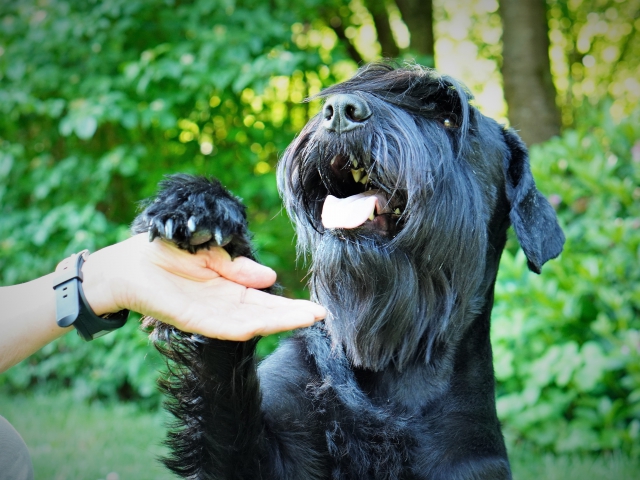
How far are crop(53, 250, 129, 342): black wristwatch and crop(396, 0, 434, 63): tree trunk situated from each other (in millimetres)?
8378

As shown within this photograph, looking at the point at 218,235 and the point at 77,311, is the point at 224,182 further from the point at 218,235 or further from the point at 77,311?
the point at 218,235

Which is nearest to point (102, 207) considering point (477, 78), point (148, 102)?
point (148, 102)

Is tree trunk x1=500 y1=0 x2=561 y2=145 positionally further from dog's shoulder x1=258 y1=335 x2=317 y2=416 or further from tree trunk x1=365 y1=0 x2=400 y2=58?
dog's shoulder x1=258 y1=335 x2=317 y2=416

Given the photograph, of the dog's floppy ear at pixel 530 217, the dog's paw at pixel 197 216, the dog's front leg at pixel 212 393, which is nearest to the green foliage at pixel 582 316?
the dog's floppy ear at pixel 530 217

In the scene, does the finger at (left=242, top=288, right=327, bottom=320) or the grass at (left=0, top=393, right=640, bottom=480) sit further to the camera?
the grass at (left=0, top=393, right=640, bottom=480)

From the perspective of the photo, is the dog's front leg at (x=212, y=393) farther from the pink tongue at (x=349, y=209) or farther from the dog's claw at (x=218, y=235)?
the pink tongue at (x=349, y=209)

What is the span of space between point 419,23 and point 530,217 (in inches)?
294

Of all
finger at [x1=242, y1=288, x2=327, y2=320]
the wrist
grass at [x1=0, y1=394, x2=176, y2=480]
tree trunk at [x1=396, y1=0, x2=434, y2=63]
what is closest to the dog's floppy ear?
finger at [x1=242, y1=288, x2=327, y2=320]

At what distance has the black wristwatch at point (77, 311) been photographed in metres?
2.03

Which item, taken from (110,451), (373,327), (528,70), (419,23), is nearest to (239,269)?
(373,327)

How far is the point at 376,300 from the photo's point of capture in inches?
96.8

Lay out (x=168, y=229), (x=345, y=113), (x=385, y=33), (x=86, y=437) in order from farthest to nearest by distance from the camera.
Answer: (x=385, y=33) → (x=86, y=437) → (x=345, y=113) → (x=168, y=229)

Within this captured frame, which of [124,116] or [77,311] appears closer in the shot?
[77,311]

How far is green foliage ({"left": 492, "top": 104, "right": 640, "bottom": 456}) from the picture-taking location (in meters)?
4.37
